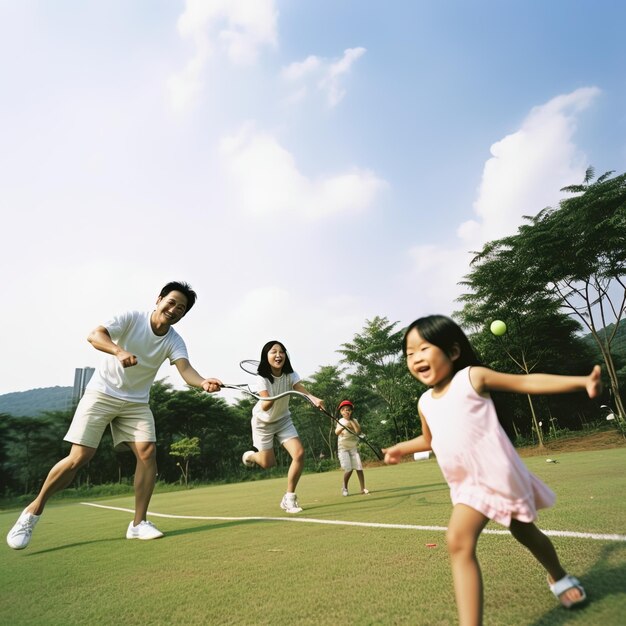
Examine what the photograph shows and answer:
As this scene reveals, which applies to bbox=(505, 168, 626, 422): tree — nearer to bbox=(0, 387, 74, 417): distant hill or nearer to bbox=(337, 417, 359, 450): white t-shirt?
bbox=(337, 417, 359, 450): white t-shirt

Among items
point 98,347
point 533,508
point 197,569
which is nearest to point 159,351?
point 98,347

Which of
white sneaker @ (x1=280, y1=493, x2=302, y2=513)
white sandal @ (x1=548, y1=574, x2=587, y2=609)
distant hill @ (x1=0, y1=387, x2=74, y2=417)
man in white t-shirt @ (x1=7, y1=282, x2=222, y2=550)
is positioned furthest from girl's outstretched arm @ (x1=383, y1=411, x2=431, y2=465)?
distant hill @ (x1=0, y1=387, x2=74, y2=417)

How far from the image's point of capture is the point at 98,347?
3.81 m

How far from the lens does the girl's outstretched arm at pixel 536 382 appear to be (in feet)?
4.67

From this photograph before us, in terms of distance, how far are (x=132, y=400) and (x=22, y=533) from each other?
4.77ft

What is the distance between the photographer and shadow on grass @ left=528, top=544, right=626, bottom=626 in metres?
1.55

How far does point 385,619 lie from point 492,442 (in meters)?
0.80

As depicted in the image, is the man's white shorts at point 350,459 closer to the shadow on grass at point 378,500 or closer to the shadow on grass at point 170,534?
the shadow on grass at point 378,500

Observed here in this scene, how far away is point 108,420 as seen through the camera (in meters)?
4.27

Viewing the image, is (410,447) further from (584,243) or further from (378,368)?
(378,368)

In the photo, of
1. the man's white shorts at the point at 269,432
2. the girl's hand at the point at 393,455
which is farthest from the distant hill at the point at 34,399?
the girl's hand at the point at 393,455

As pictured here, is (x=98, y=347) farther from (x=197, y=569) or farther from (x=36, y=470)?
(x=36, y=470)

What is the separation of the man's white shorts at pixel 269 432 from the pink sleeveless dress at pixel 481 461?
414 centimetres

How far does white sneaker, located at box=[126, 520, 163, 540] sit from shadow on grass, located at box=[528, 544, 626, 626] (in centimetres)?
354
